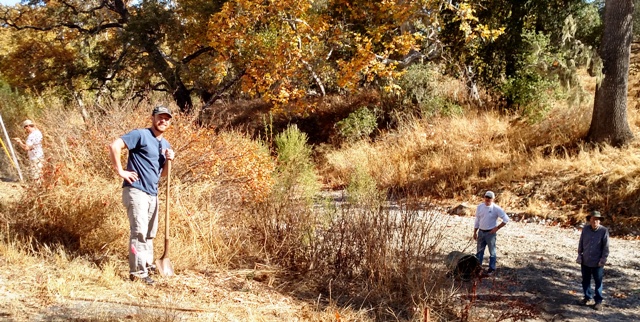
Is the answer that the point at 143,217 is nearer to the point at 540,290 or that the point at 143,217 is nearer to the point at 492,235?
the point at 492,235

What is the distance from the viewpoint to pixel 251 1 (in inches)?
554

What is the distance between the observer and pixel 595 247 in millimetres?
6230

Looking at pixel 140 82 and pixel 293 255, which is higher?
pixel 140 82

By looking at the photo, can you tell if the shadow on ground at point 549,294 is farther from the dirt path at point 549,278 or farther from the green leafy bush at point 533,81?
the green leafy bush at point 533,81

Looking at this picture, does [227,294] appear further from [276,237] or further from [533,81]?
[533,81]

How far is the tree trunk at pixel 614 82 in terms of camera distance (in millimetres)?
11648

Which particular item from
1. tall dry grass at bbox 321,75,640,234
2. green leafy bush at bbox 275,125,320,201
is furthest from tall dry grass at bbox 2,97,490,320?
tall dry grass at bbox 321,75,640,234

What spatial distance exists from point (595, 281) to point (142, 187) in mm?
5182

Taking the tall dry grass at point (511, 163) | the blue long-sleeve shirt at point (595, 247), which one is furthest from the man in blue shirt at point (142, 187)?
the blue long-sleeve shirt at point (595, 247)

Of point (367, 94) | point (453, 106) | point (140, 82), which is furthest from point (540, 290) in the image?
point (140, 82)

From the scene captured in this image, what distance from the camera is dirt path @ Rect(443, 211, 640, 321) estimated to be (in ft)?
20.0

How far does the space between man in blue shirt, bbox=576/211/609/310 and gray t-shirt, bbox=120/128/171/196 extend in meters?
4.95

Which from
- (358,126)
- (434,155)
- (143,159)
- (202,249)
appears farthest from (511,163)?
(143,159)

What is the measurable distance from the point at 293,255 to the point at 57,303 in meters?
2.53
